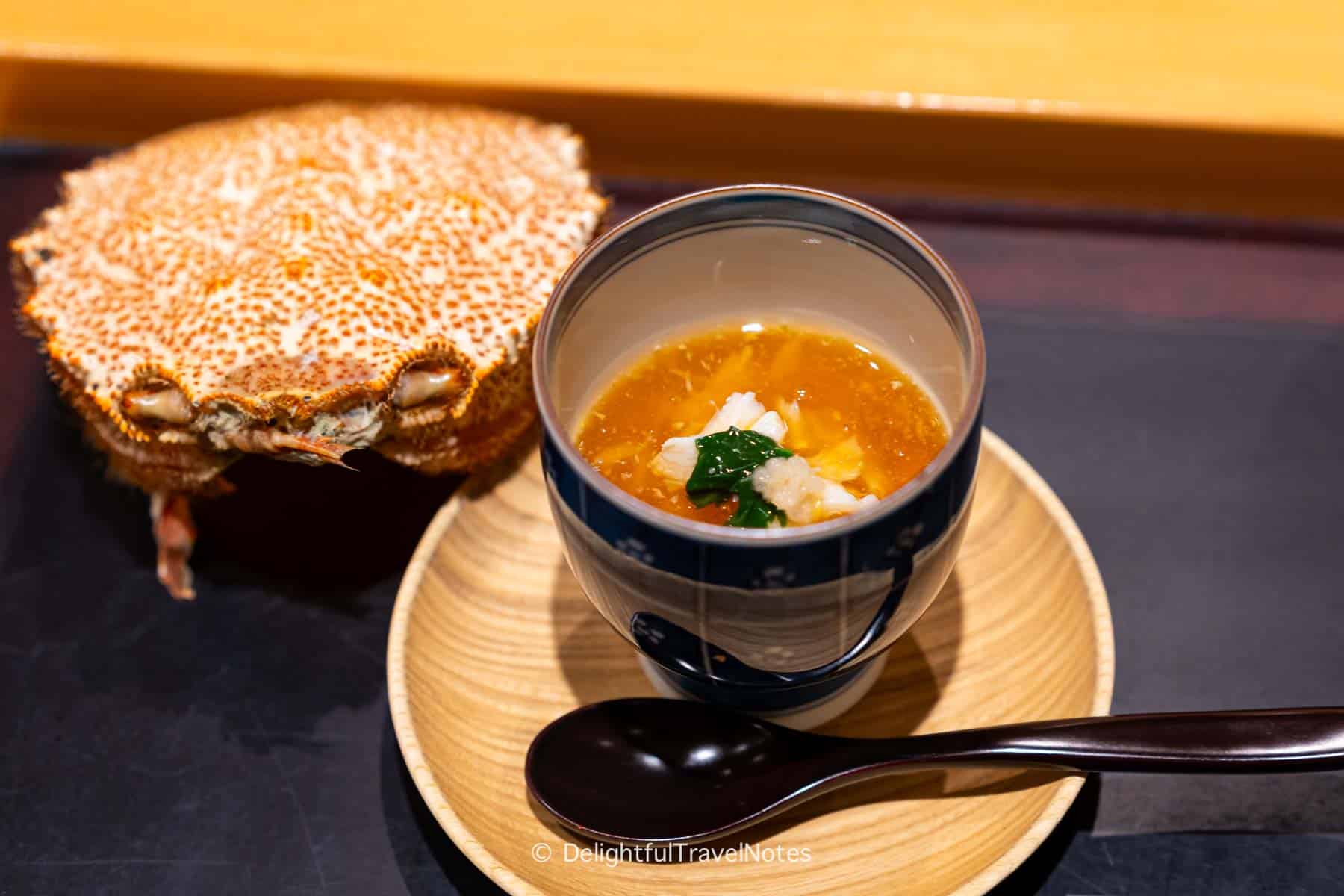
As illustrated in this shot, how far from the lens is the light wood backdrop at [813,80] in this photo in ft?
5.34

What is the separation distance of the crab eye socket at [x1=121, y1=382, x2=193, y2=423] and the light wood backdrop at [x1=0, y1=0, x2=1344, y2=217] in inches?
24.2

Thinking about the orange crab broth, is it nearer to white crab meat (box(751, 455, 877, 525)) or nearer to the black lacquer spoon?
white crab meat (box(751, 455, 877, 525))

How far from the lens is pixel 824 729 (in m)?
1.10

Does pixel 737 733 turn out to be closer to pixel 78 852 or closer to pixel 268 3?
pixel 78 852

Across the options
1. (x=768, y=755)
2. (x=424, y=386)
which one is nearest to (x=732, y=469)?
(x=768, y=755)

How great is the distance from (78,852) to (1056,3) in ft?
5.44

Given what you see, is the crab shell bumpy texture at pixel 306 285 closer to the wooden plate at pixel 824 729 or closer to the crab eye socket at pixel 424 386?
the crab eye socket at pixel 424 386

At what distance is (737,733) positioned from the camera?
3.45 feet

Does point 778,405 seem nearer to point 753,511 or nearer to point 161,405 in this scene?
point 753,511

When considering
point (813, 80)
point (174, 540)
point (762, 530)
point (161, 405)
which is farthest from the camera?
point (813, 80)

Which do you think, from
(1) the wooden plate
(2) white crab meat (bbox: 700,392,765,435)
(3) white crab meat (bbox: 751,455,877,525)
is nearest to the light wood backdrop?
(1) the wooden plate

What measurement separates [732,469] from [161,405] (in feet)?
2.02

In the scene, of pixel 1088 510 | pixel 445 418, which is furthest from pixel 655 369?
pixel 1088 510

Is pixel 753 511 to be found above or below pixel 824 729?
above
